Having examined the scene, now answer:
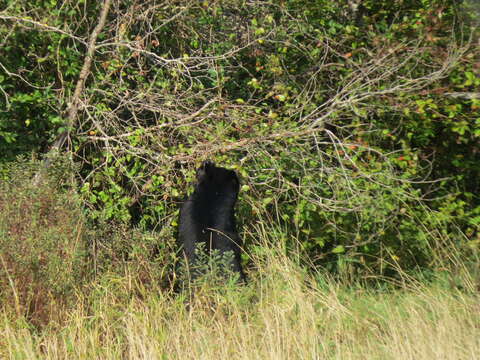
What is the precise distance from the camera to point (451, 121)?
6516 mm

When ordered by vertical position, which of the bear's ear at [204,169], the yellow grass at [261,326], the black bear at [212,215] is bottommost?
the yellow grass at [261,326]

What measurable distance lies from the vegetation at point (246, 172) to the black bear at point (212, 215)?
184 millimetres

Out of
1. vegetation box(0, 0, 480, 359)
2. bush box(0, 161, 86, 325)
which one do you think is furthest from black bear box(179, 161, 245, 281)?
bush box(0, 161, 86, 325)

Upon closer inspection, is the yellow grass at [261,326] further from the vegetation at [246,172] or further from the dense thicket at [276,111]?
the dense thicket at [276,111]

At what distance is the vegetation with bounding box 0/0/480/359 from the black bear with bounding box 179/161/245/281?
0.60 ft

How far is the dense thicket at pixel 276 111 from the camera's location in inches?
237

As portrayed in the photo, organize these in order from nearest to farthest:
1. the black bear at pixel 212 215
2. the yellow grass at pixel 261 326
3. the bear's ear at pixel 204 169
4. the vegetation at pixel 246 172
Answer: the yellow grass at pixel 261 326 < the vegetation at pixel 246 172 < the black bear at pixel 212 215 < the bear's ear at pixel 204 169

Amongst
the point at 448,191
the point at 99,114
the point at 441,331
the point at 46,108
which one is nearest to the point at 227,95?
the point at 99,114

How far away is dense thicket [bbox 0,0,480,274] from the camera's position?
6.02 m

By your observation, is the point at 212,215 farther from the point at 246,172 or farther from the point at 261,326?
the point at 261,326

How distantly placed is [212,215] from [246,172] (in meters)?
0.58

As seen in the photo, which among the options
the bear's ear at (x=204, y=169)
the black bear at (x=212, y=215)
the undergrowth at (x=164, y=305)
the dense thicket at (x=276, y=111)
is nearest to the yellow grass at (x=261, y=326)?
the undergrowth at (x=164, y=305)

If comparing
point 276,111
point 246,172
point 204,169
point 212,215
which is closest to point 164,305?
point 212,215

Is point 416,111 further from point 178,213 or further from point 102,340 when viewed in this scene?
point 102,340
